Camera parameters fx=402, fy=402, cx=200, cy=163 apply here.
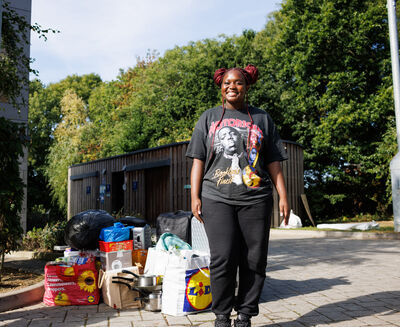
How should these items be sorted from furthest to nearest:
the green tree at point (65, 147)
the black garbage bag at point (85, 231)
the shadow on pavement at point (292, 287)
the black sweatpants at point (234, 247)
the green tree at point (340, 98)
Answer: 1. the green tree at point (65, 147)
2. the green tree at point (340, 98)
3. the black garbage bag at point (85, 231)
4. the shadow on pavement at point (292, 287)
5. the black sweatpants at point (234, 247)

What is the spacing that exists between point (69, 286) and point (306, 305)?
2.35 metres

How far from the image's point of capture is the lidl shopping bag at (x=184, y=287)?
11.9ft

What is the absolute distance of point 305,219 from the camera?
56.7 feet

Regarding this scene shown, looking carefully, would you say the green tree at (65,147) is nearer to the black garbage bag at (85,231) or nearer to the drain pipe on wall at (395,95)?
the drain pipe on wall at (395,95)

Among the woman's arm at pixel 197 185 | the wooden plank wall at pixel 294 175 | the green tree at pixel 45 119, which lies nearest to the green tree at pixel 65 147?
the green tree at pixel 45 119

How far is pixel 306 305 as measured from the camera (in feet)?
12.9

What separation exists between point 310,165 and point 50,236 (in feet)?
54.3

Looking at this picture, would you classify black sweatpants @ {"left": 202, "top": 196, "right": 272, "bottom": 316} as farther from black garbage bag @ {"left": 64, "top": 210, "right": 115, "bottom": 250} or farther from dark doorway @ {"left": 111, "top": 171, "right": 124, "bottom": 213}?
dark doorway @ {"left": 111, "top": 171, "right": 124, "bottom": 213}

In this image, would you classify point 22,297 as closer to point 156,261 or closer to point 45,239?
point 156,261

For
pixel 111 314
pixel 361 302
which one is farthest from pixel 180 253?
pixel 361 302

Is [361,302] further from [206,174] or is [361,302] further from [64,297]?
[64,297]

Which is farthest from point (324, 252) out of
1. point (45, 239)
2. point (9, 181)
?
point (9, 181)

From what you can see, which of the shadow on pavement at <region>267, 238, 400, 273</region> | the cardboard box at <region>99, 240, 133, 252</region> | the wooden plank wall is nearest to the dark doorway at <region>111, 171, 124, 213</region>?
the wooden plank wall

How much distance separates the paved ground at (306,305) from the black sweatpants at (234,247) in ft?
1.83
